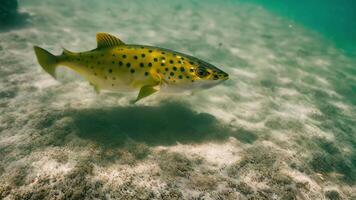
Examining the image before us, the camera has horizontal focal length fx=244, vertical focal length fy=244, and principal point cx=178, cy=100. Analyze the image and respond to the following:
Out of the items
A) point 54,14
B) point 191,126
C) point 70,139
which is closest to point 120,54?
point 70,139

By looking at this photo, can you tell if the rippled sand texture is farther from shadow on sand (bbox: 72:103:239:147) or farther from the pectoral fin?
the pectoral fin

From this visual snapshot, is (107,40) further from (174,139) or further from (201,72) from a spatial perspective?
(174,139)

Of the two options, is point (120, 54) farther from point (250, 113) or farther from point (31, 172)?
point (250, 113)

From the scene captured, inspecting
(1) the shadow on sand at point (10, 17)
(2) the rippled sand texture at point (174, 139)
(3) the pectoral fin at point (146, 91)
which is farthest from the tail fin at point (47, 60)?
(1) the shadow on sand at point (10, 17)

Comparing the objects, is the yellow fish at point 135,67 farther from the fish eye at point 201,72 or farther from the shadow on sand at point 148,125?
the shadow on sand at point 148,125

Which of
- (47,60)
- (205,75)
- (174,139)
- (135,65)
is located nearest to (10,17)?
(47,60)
